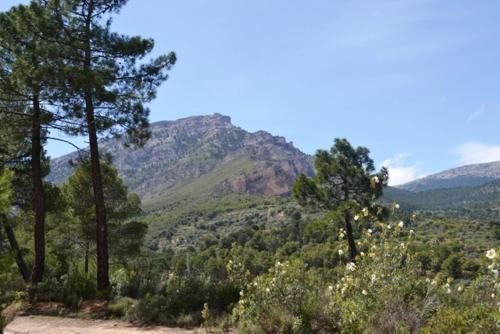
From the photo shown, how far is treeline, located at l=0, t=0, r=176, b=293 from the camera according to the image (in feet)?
45.1

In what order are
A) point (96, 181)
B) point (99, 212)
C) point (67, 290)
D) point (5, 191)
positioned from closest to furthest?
point (5, 191)
point (67, 290)
point (99, 212)
point (96, 181)

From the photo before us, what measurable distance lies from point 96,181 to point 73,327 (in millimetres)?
5226

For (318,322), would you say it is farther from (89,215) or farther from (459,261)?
(459,261)

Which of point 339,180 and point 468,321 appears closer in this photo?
point 468,321

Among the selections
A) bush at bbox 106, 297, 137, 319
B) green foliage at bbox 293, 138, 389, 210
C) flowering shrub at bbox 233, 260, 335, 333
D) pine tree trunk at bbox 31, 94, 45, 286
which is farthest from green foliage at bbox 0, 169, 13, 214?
green foliage at bbox 293, 138, 389, 210

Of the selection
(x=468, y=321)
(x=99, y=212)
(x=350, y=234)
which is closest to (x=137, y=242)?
(x=350, y=234)

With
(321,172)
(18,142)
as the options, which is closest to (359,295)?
(18,142)

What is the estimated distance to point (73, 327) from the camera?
10.8m

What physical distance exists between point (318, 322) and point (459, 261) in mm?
47962

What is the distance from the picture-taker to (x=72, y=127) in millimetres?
15484

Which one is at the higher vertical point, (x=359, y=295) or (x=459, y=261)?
(x=359, y=295)

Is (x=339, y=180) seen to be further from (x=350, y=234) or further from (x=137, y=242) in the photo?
(x=137, y=242)

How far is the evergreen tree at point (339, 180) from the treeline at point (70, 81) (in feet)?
45.0

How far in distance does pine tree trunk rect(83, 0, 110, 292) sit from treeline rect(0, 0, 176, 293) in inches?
1.1
